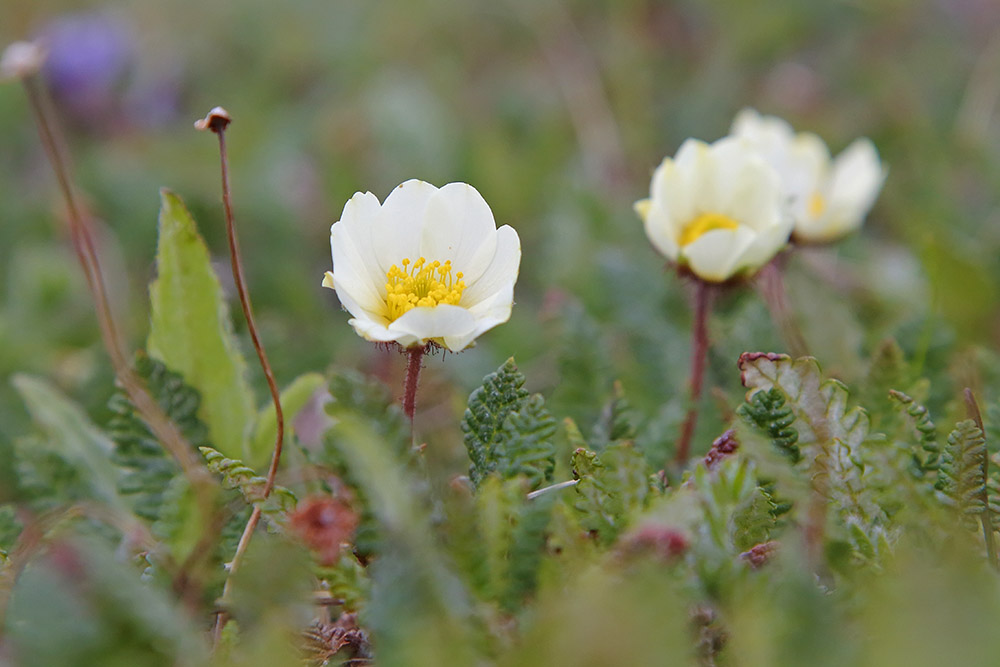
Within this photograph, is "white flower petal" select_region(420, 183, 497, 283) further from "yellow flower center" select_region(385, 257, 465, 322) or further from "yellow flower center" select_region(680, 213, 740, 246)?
"yellow flower center" select_region(680, 213, 740, 246)

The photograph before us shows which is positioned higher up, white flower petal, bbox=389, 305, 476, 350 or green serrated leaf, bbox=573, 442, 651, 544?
white flower petal, bbox=389, 305, 476, 350

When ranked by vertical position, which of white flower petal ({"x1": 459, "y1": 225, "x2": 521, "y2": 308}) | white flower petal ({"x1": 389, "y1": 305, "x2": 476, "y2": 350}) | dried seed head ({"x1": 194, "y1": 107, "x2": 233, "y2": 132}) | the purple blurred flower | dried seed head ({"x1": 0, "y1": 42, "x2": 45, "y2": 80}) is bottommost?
white flower petal ({"x1": 389, "y1": 305, "x2": 476, "y2": 350})

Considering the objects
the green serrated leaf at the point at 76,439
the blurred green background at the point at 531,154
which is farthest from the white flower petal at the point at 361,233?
the green serrated leaf at the point at 76,439

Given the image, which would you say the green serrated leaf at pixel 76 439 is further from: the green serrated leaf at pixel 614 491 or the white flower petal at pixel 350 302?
the green serrated leaf at pixel 614 491

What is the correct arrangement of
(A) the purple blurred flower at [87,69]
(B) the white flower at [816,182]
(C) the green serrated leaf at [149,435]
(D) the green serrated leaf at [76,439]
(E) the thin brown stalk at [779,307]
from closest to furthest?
(C) the green serrated leaf at [149,435]
(D) the green serrated leaf at [76,439]
(E) the thin brown stalk at [779,307]
(B) the white flower at [816,182]
(A) the purple blurred flower at [87,69]

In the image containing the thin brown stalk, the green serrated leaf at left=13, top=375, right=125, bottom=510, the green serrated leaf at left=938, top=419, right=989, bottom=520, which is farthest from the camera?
the thin brown stalk

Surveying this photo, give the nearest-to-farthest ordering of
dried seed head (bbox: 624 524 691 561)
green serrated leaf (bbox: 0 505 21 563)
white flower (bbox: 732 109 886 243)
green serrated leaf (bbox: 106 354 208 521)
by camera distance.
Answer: dried seed head (bbox: 624 524 691 561)
green serrated leaf (bbox: 0 505 21 563)
green serrated leaf (bbox: 106 354 208 521)
white flower (bbox: 732 109 886 243)

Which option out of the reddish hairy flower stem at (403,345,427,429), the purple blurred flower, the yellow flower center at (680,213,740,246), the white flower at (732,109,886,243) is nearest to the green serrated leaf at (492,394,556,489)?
the reddish hairy flower stem at (403,345,427,429)
